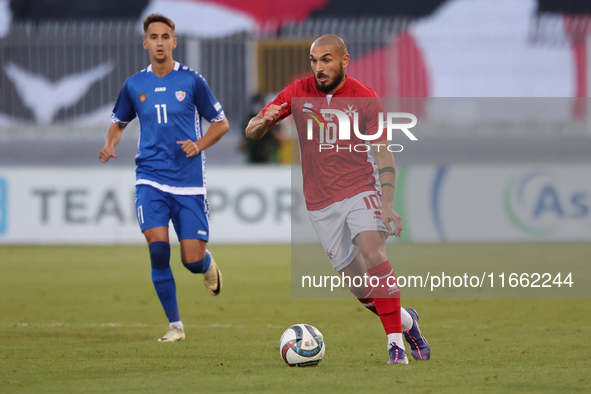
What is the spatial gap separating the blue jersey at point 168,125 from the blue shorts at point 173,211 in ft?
0.18

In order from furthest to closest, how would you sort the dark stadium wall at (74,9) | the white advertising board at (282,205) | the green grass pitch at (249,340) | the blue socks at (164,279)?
the dark stadium wall at (74,9) < the white advertising board at (282,205) < the blue socks at (164,279) < the green grass pitch at (249,340)

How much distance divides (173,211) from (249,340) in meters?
1.14

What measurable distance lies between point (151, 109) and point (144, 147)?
0.29 m

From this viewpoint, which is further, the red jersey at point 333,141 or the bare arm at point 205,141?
the bare arm at point 205,141

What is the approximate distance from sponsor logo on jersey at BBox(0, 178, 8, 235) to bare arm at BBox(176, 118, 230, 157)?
26.1 ft

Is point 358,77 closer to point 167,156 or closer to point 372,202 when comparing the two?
point 167,156

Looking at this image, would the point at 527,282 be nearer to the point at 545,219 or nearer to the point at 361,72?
the point at 545,219

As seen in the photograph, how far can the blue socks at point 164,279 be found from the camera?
6.54 meters

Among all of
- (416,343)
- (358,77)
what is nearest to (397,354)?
(416,343)

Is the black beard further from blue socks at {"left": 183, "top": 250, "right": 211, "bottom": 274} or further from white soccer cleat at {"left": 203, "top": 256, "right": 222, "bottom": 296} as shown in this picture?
white soccer cleat at {"left": 203, "top": 256, "right": 222, "bottom": 296}

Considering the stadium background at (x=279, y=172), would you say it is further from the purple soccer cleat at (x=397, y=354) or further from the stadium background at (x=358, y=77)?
the purple soccer cleat at (x=397, y=354)

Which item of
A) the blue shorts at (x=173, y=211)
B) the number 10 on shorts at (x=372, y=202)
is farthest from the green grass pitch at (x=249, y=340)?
the number 10 on shorts at (x=372, y=202)

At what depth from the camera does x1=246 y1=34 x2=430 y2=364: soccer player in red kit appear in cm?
519

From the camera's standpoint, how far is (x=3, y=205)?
1391cm
